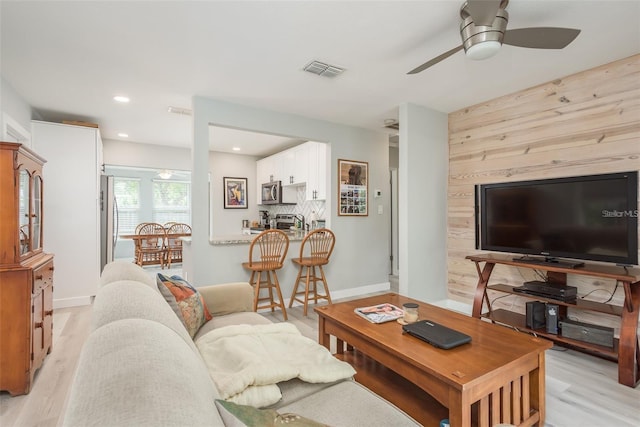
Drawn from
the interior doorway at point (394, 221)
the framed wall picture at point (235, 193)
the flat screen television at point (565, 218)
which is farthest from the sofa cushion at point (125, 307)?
the framed wall picture at point (235, 193)

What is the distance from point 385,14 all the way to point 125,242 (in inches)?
340

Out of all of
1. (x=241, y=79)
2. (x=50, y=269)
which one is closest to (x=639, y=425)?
(x=241, y=79)

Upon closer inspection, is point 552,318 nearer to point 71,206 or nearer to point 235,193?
point 71,206

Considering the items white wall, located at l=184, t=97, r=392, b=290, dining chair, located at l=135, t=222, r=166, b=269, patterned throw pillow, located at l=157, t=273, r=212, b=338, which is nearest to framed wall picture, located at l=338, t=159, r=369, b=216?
white wall, located at l=184, t=97, r=392, b=290

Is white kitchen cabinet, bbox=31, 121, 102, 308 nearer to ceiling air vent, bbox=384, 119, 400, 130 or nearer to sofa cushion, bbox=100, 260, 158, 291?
sofa cushion, bbox=100, 260, 158, 291

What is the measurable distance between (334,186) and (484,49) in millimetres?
2717

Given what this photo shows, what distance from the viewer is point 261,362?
128 centimetres

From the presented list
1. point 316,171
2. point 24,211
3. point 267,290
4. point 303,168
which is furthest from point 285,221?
point 24,211

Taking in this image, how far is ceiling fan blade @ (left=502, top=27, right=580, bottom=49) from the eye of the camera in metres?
1.80

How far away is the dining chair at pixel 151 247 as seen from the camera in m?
6.38

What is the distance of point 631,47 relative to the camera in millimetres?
2432

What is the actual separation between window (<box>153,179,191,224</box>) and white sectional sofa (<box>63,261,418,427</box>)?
7.91 meters

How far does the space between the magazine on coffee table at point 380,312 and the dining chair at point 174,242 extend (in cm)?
534

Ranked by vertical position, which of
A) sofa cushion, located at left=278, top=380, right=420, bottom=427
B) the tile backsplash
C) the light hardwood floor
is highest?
the tile backsplash
